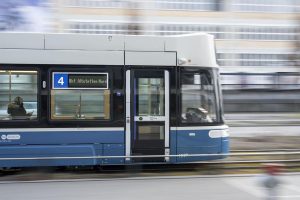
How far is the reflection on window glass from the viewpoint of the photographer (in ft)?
37.3

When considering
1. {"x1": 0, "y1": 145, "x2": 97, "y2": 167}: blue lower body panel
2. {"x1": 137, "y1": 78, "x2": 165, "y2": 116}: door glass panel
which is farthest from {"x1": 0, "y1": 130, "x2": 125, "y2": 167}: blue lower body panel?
{"x1": 137, "y1": 78, "x2": 165, "y2": 116}: door glass panel

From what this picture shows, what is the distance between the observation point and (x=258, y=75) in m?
38.5

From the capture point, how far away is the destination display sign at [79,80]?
11.4m

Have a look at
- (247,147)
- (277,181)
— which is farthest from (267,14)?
(277,181)

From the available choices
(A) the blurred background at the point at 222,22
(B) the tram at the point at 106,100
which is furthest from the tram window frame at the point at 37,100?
(A) the blurred background at the point at 222,22

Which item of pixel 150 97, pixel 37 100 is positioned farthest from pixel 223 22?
pixel 37 100

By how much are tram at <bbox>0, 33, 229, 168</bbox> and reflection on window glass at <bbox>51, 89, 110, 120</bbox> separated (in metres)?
0.02

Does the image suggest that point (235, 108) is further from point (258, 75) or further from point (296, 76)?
point (296, 76)

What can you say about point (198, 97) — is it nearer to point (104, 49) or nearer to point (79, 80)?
point (104, 49)

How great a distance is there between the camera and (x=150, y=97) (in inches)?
459

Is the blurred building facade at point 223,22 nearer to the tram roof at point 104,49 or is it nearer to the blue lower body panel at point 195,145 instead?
the tram roof at point 104,49

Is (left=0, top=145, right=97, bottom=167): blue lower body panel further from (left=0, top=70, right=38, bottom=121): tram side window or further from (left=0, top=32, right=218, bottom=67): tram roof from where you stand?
(left=0, top=32, right=218, bottom=67): tram roof

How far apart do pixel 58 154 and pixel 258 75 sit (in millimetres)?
29059

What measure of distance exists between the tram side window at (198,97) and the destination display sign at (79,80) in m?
1.79
